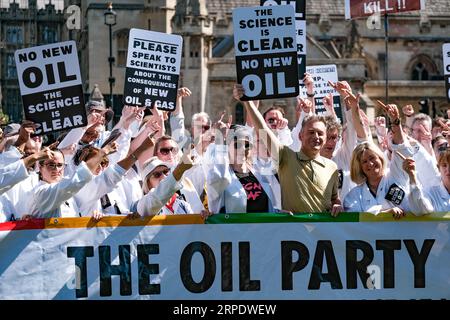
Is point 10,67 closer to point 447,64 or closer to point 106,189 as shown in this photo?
point 447,64

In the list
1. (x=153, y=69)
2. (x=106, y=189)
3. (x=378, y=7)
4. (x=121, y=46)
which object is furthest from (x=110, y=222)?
(x=121, y=46)

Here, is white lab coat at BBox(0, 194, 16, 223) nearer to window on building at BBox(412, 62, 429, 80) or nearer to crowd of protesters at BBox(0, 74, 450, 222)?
crowd of protesters at BBox(0, 74, 450, 222)

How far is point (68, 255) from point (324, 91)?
A: 22.5 feet

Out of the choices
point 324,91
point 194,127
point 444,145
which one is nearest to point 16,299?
point 194,127

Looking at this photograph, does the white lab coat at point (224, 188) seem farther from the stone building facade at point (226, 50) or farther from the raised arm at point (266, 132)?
the stone building facade at point (226, 50)

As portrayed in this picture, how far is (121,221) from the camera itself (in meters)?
9.10

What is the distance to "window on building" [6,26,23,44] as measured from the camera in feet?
281

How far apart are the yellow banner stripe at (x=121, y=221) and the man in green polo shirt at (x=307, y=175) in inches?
28.9

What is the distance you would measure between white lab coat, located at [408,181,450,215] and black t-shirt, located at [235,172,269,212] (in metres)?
1.14

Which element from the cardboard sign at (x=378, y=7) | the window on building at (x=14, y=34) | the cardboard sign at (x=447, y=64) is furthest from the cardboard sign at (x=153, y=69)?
the window on building at (x=14, y=34)

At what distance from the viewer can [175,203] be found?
32.0 feet

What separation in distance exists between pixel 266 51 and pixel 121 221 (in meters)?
2.54

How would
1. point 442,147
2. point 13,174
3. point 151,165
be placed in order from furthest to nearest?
point 442,147
point 151,165
point 13,174
